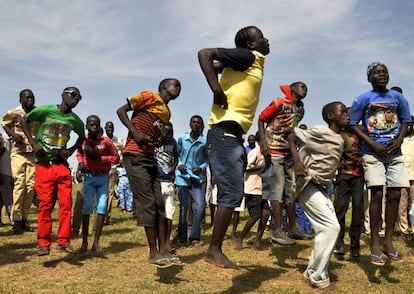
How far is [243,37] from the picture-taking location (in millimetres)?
4699

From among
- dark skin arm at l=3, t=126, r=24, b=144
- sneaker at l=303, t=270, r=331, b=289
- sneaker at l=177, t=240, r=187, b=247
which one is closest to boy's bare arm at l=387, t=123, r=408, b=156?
sneaker at l=303, t=270, r=331, b=289

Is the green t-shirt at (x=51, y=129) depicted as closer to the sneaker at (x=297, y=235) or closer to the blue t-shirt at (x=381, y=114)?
the blue t-shirt at (x=381, y=114)

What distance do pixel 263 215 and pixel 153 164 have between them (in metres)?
2.72

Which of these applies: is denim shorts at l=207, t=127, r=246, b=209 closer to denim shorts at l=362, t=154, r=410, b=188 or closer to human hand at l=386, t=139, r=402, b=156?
denim shorts at l=362, t=154, r=410, b=188

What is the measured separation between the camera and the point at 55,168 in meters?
6.05

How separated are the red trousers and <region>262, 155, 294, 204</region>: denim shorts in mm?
3105

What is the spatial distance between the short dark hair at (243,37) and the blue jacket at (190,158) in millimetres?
3829

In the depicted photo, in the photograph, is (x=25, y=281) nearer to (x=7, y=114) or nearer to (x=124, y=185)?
(x=7, y=114)

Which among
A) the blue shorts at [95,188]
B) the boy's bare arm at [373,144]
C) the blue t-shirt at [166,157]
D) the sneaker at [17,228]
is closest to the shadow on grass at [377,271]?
→ the boy's bare arm at [373,144]

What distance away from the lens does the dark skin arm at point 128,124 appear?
16.2 ft

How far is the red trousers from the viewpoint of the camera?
5.91m

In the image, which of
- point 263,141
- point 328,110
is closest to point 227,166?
point 263,141

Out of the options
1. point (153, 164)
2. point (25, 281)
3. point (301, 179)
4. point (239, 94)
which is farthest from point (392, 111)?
point (25, 281)

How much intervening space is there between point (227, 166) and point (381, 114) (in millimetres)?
2500
